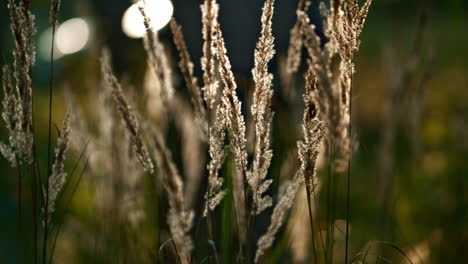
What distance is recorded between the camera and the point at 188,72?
56.7 inches

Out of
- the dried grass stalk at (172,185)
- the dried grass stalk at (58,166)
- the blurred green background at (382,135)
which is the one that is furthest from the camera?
the blurred green background at (382,135)

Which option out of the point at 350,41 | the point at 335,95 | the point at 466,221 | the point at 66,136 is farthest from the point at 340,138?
the point at 466,221

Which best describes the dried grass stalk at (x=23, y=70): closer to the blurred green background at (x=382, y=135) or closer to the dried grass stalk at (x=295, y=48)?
the blurred green background at (x=382, y=135)

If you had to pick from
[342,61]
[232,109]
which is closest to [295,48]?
[342,61]

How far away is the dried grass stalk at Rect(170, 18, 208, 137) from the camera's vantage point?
1.38 meters

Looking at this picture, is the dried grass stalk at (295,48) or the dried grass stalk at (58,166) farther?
the dried grass stalk at (295,48)

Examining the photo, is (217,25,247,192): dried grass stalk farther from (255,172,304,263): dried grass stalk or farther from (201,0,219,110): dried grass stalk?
(255,172,304,263): dried grass stalk

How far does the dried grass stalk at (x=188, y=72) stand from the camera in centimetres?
138

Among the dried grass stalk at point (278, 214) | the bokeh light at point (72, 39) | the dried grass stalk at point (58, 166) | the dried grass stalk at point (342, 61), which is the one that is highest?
the bokeh light at point (72, 39)

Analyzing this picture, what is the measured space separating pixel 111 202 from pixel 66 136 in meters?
0.77

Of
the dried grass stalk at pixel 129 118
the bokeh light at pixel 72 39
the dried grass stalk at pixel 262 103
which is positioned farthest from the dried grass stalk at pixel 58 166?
the bokeh light at pixel 72 39

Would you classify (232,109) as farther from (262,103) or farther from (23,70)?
(23,70)

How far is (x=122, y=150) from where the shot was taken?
200 cm

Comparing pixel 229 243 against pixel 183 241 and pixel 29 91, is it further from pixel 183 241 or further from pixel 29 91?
pixel 29 91
